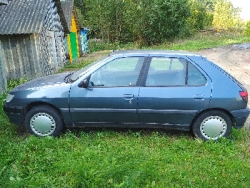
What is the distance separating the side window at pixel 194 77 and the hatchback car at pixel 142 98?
0.06ft

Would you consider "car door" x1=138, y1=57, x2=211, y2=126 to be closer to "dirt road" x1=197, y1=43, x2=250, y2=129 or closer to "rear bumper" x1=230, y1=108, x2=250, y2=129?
"rear bumper" x1=230, y1=108, x2=250, y2=129

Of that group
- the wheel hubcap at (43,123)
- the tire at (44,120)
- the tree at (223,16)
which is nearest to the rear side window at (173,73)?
the tire at (44,120)

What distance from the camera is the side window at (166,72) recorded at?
4.77 meters

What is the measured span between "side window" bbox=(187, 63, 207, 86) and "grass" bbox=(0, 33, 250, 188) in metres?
1.07

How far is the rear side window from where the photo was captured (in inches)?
187

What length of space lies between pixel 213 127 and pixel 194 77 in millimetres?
983

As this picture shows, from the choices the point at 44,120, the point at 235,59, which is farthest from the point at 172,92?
the point at 235,59

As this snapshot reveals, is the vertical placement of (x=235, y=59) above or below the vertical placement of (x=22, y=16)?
below

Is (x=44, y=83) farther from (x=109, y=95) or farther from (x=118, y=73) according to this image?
(x=118, y=73)

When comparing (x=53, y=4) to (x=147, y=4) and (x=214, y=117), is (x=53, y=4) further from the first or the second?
(x=147, y=4)

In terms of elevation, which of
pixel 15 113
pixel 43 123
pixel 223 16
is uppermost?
pixel 223 16

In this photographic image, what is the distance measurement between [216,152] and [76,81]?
108 inches

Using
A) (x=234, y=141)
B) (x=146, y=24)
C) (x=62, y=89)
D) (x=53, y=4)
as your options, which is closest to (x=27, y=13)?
(x=53, y=4)

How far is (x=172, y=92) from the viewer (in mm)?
4691
